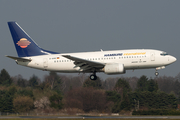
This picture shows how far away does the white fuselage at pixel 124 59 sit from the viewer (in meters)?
40.4

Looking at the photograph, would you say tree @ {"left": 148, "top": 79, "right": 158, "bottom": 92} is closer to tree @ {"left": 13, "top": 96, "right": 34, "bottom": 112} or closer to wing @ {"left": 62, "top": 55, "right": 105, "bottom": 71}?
tree @ {"left": 13, "top": 96, "right": 34, "bottom": 112}

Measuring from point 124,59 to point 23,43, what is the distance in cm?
1647

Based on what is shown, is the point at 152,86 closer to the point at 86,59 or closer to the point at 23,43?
the point at 86,59

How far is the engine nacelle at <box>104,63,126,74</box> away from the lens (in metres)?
39.9

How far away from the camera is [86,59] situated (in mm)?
41969

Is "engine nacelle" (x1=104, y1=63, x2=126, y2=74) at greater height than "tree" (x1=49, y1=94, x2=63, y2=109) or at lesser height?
greater

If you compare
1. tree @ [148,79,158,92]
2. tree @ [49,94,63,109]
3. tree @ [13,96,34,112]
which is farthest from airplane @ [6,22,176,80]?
tree @ [148,79,158,92]

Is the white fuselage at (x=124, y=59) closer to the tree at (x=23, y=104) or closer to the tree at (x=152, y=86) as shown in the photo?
the tree at (x=23, y=104)

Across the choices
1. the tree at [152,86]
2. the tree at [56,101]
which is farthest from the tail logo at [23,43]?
the tree at [152,86]

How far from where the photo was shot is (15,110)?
225 ft

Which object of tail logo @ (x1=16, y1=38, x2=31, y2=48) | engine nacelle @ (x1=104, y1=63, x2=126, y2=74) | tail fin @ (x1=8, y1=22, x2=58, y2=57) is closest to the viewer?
engine nacelle @ (x1=104, y1=63, x2=126, y2=74)

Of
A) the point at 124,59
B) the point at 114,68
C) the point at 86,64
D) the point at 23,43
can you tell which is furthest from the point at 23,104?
the point at 124,59

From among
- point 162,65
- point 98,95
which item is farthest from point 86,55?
point 98,95

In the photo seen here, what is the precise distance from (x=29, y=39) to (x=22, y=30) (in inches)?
72.2
